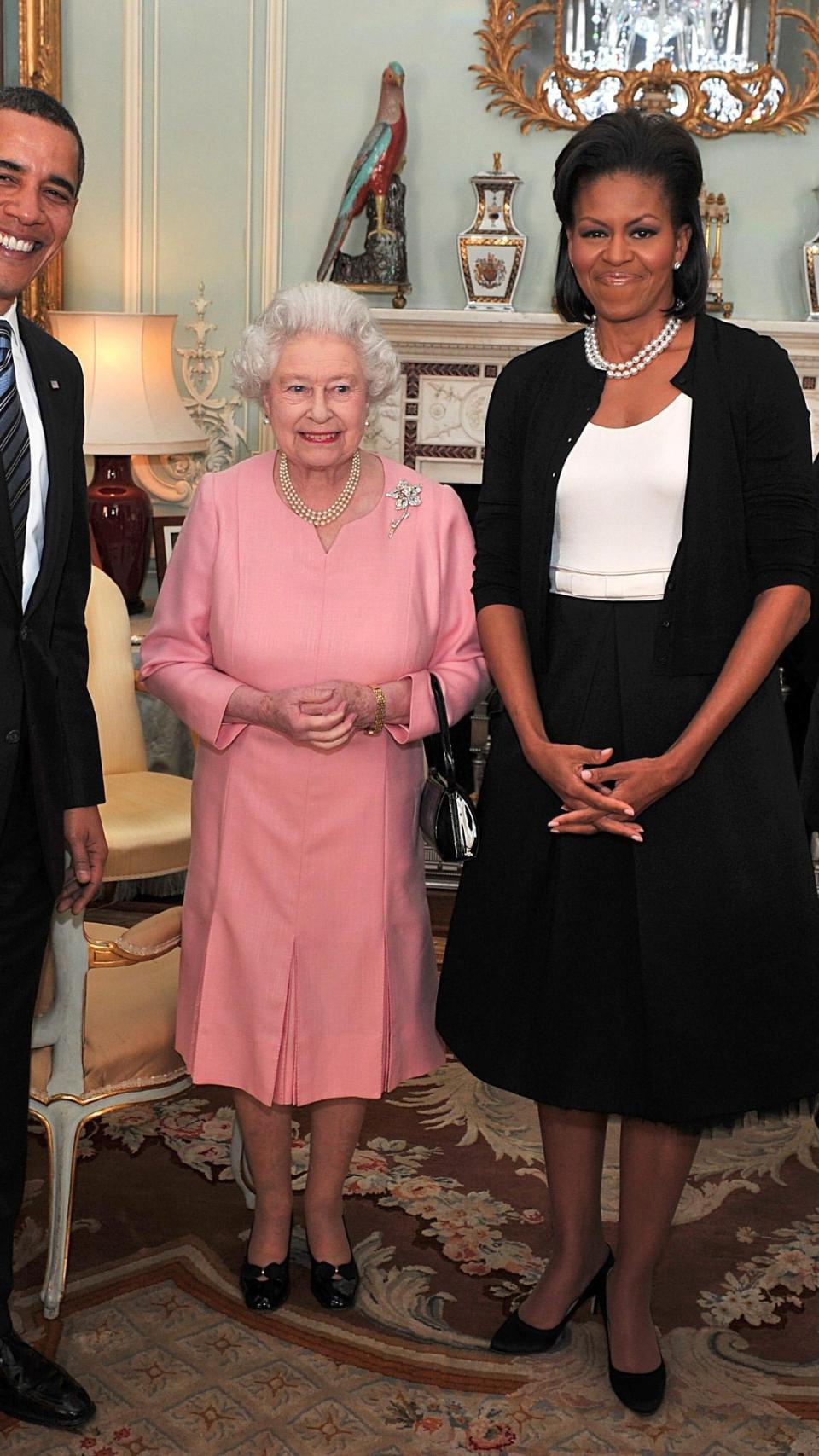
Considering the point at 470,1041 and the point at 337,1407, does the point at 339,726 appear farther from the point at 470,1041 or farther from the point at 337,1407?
the point at 337,1407

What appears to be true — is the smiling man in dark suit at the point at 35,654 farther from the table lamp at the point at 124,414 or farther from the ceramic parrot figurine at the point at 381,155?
the ceramic parrot figurine at the point at 381,155

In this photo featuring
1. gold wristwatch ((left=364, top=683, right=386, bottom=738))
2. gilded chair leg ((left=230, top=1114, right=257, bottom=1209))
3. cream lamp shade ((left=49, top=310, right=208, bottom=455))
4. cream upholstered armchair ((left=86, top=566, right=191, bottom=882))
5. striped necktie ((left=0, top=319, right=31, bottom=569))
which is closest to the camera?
striped necktie ((left=0, top=319, right=31, bottom=569))

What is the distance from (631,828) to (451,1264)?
3.56 feet

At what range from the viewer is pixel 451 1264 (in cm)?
270

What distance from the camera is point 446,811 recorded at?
2254mm

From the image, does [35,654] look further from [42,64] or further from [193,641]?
[42,64]

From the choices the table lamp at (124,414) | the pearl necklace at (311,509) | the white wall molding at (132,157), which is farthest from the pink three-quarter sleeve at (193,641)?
the white wall molding at (132,157)

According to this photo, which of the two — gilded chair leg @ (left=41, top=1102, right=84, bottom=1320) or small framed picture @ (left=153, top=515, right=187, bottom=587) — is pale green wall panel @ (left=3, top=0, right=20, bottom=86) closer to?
small framed picture @ (left=153, top=515, right=187, bottom=587)

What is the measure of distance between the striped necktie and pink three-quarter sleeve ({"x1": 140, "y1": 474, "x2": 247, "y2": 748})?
0.39 metres

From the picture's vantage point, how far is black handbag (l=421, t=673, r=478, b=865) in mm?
2234

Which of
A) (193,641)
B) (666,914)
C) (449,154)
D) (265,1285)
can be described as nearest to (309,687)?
(193,641)

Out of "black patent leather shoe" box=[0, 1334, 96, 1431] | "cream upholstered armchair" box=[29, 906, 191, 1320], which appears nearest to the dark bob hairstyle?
"cream upholstered armchair" box=[29, 906, 191, 1320]

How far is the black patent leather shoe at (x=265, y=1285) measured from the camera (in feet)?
8.24

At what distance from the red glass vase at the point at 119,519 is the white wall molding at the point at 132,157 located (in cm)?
98
